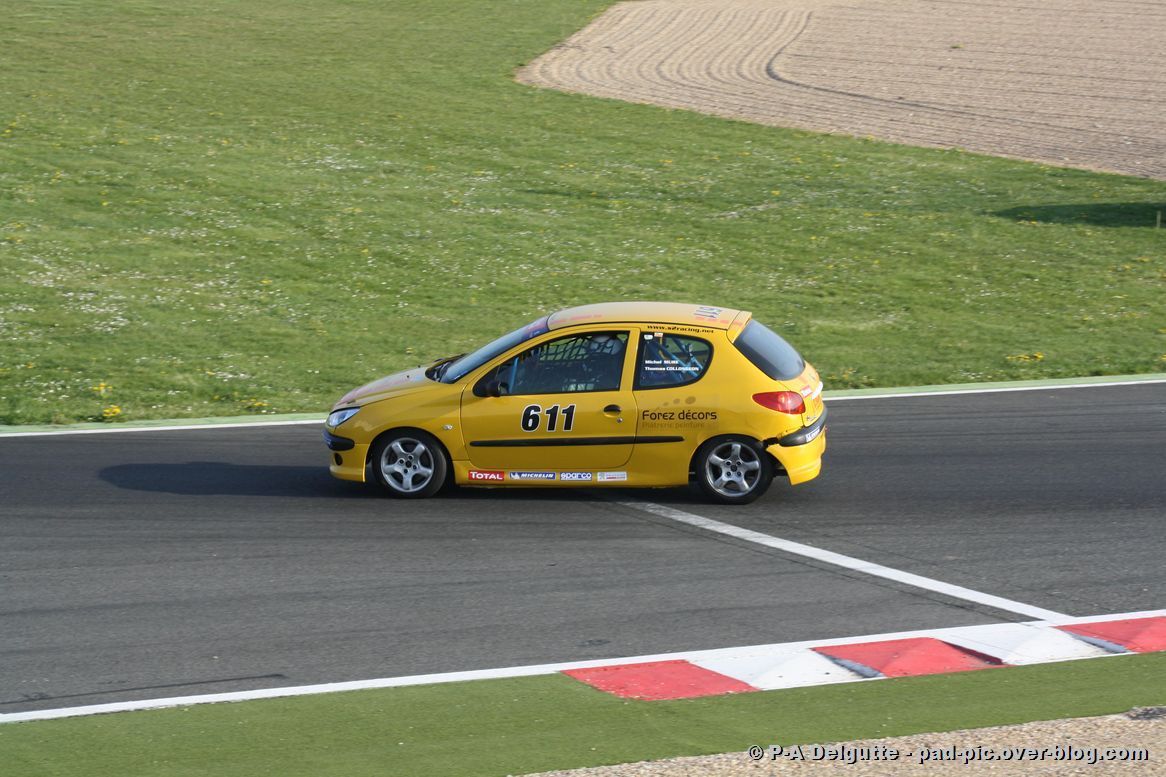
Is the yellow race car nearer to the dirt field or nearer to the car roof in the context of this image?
the car roof

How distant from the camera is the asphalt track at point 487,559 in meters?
8.00

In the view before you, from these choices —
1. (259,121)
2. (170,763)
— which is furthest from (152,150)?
(170,763)

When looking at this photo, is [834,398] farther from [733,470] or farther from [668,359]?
[668,359]

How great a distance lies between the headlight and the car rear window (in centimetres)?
304

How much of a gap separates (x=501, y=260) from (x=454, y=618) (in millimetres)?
13564

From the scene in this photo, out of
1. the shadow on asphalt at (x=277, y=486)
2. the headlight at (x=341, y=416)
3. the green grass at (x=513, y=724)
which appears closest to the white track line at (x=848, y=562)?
the shadow on asphalt at (x=277, y=486)

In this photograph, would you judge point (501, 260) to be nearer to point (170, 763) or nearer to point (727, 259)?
point (727, 259)

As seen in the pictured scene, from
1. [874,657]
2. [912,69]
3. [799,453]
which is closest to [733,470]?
[799,453]

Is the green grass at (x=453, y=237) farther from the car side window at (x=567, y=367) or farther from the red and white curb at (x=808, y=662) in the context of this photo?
the red and white curb at (x=808, y=662)

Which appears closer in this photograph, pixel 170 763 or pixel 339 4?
pixel 170 763

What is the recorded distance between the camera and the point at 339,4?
4981 centimetres

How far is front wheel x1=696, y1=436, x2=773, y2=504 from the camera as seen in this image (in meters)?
10.7

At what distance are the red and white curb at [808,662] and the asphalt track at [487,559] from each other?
0.15 meters

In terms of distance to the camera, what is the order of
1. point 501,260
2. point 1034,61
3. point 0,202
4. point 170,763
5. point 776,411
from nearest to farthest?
point 170,763 → point 776,411 → point 501,260 → point 0,202 → point 1034,61
